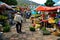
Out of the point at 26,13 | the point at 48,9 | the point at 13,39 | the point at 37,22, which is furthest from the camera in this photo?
the point at 26,13

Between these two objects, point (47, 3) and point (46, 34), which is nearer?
point (46, 34)

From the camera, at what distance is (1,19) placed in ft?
54.1

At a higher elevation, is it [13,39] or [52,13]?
[52,13]

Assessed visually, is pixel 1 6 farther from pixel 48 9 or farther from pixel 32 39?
pixel 32 39

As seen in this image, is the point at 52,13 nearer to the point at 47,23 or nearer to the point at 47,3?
the point at 47,23

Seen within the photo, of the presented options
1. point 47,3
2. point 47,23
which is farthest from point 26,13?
point 47,23

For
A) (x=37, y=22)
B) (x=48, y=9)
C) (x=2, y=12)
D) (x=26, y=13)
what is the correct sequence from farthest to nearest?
(x=26, y=13) < (x=2, y=12) < (x=37, y=22) < (x=48, y=9)

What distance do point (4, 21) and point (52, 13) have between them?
4.24 meters

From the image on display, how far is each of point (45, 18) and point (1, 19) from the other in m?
3.73

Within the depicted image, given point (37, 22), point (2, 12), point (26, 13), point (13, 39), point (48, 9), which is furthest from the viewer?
point (26, 13)

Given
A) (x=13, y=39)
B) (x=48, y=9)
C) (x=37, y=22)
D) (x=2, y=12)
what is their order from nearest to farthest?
(x=13, y=39)
(x=48, y=9)
(x=37, y=22)
(x=2, y=12)

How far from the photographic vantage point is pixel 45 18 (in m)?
16.5

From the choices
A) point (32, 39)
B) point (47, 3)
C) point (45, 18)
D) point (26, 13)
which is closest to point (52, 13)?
point (45, 18)

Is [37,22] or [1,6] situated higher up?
[1,6]
